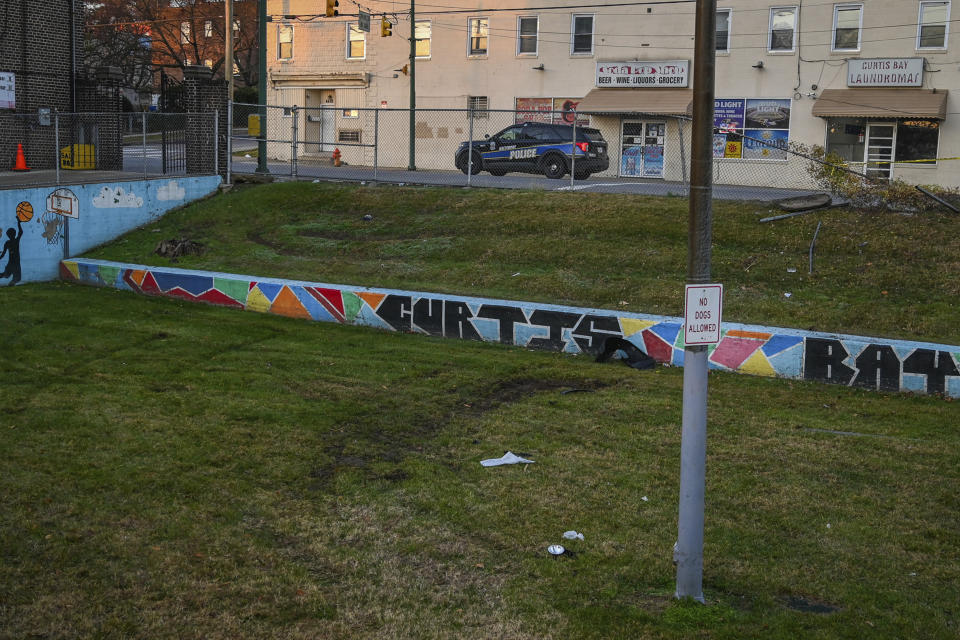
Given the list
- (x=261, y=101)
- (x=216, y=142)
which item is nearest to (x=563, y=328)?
(x=216, y=142)

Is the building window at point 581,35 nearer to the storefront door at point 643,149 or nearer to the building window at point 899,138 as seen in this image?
the storefront door at point 643,149

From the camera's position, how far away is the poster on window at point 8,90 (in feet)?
A: 84.9

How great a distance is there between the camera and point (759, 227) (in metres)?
17.7

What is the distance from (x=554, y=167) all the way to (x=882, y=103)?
13.8 meters

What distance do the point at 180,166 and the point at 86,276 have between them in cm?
679

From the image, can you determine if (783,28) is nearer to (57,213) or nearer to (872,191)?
(872,191)

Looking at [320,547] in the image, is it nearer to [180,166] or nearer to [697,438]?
[697,438]

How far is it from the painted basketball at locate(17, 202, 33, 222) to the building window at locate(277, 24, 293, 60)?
27.4 meters

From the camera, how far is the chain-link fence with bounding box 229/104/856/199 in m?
23.6

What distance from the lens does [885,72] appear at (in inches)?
1273

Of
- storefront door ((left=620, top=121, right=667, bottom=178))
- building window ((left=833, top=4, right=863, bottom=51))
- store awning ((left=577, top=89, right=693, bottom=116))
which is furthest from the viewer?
store awning ((left=577, top=89, right=693, bottom=116))

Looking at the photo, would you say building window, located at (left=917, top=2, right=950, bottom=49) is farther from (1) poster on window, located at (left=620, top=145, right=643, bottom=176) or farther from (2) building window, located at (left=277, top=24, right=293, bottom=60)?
(2) building window, located at (left=277, top=24, right=293, bottom=60)

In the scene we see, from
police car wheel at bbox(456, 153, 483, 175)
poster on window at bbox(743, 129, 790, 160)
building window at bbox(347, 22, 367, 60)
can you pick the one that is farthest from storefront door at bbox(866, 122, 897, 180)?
building window at bbox(347, 22, 367, 60)

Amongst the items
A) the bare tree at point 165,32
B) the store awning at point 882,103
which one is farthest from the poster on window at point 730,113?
the bare tree at point 165,32
